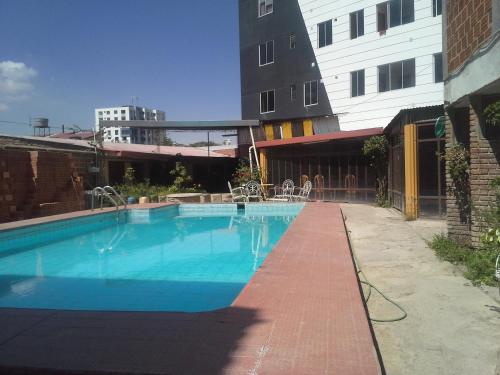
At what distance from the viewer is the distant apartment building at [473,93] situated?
17.1 feet

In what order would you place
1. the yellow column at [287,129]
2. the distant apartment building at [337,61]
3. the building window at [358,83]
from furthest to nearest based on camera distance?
the yellow column at [287,129] → the building window at [358,83] → the distant apartment building at [337,61]

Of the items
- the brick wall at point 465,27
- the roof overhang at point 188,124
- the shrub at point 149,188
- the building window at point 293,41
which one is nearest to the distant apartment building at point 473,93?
the brick wall at point 465,27

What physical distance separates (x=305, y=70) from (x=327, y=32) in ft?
6.70

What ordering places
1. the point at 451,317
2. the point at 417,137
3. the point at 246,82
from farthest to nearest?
the point at 246,82
the point at 417,137
the point at 451,317

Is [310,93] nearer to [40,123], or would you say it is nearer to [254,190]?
[254,190]

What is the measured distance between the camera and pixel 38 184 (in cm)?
1315

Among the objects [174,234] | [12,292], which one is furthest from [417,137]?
[12,292]

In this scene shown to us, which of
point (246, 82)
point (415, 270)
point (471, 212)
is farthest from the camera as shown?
point (246, 82)

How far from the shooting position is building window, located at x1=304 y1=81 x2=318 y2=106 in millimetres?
20719

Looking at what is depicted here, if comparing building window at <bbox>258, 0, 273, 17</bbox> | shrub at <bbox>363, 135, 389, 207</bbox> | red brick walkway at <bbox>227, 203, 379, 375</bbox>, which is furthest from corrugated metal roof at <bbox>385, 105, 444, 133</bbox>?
building window at <bbox>258, 0, 273, 17</bbox>

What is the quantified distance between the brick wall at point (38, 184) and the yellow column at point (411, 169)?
10.6 metres

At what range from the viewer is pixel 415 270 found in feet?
19.1

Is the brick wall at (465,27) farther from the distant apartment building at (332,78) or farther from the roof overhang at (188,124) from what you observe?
the roof overhang at (188,124)

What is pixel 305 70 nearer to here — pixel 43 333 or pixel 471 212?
pixel 471 212
